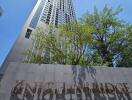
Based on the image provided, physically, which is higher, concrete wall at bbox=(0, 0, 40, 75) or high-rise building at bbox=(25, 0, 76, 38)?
high-rise building at bbox=(25, 0, 76, 38)

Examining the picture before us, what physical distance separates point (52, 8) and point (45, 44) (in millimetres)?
59334

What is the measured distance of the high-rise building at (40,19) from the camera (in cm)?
4897

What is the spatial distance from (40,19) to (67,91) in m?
52.7

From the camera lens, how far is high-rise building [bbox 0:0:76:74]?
161 feet

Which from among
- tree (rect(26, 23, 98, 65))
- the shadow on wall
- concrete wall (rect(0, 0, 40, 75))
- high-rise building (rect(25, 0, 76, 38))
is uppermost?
high-rise building (rect(25, 0, 76, 38))

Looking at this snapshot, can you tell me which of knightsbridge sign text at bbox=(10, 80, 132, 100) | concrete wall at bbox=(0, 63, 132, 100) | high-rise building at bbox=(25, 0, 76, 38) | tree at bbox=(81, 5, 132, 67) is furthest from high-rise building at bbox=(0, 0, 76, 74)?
knightsbridge sign text at bbox=(10, 80, 132, 100)

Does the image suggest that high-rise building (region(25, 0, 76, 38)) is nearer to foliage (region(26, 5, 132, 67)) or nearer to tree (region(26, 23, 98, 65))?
foliage (region(26, 5, 132, 67))

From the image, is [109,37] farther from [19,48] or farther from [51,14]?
[51,14]

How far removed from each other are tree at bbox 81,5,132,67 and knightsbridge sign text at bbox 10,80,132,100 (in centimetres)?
672

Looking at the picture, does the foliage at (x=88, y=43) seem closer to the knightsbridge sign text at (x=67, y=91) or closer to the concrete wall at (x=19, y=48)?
the knightsbridge sign text at (x=67, y=91)

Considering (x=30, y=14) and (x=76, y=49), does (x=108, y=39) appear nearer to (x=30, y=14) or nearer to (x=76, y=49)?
(x=76, y=49)

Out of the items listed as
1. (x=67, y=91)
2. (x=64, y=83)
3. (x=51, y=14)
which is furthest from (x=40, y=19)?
(x=67, y=91)

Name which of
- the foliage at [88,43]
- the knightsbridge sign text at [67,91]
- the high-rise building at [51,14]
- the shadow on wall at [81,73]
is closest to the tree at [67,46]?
the foliage at [88,43]

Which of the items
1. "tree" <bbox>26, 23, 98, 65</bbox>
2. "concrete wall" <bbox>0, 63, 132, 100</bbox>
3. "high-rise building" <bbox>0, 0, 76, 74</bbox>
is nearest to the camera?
"concrete wall" <bbox>0, 63, 132, 100</bbox>
